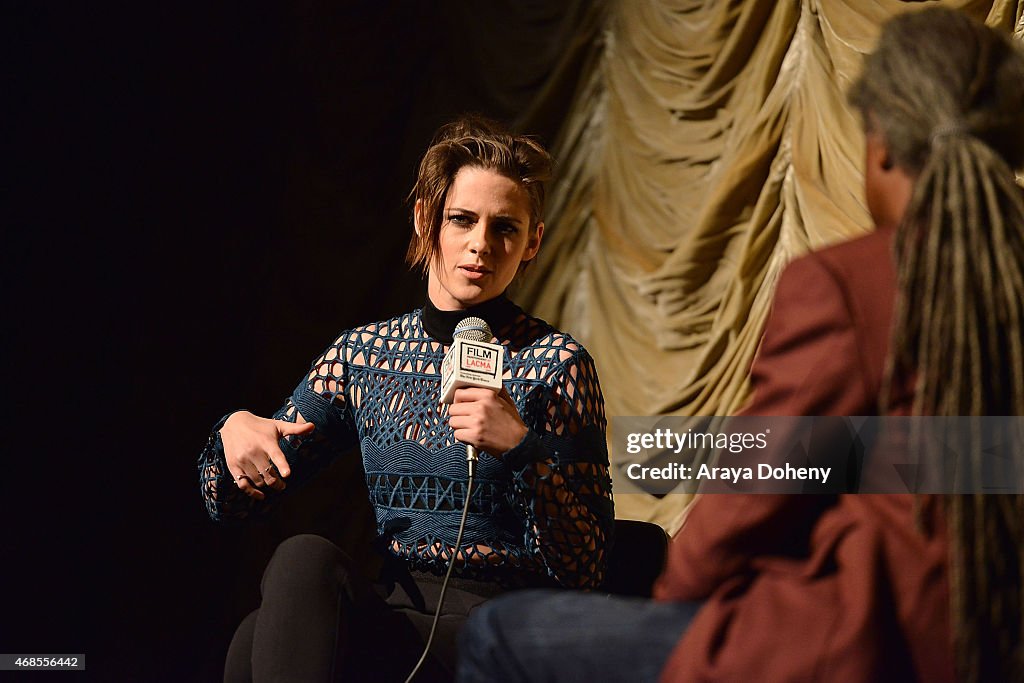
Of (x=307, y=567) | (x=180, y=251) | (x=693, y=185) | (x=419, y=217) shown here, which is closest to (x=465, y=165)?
(x=419, y=217)

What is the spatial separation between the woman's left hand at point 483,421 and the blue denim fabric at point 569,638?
0.34 m

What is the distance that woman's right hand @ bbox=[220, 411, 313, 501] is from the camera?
4.35 ft

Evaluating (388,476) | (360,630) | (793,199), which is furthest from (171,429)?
(793,199)

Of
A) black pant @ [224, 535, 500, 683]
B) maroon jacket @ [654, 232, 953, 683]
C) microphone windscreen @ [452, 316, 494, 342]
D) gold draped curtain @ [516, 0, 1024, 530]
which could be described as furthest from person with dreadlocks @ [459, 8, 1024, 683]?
gold draped curtain @ [516, 0, 1024, 530]

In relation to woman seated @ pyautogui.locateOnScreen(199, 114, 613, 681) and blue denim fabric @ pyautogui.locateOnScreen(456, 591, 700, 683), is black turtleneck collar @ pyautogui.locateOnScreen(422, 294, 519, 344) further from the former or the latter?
blue denim fabric @ pyautogui.locateOnScreen(456, 591, 700, 683)

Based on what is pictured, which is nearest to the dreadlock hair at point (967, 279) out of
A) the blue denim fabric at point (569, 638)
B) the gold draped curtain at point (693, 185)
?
the blue denim fabric at point (569, 638)

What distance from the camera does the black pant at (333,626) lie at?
1107 millimetres

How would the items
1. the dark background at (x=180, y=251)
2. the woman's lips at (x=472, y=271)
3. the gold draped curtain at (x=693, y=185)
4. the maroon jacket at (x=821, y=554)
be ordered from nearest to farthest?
the maroon jacket at (x=821, y=554)
the woman's lips at (x=472, y=271)
the dark background at (x=180, y=251)
the gold draped curtain at (x=693, y=185)

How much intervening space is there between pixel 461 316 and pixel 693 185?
5.45 feet

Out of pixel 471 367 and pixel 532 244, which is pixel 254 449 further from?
pixel 532 244

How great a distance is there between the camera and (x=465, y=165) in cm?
150

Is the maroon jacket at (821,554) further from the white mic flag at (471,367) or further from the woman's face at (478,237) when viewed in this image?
the woman's face at (478,237)

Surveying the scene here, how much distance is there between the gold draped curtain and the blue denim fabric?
1.91 meters

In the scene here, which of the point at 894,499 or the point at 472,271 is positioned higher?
the point at 472,271
